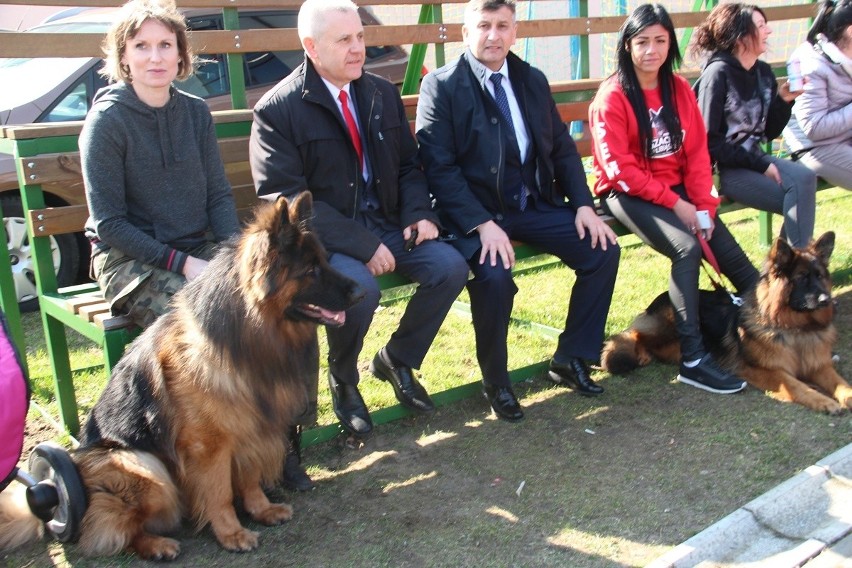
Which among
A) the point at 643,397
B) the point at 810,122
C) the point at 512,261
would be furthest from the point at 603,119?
the point at 810,122

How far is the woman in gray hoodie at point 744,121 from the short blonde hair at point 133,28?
3.05 metres

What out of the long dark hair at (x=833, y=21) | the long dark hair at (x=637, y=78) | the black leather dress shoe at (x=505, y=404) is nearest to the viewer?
the black leather dress shoe at (x=505, y=404)

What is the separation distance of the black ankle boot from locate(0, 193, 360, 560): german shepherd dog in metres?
0.37

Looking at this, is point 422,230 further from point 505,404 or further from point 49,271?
point 49,271

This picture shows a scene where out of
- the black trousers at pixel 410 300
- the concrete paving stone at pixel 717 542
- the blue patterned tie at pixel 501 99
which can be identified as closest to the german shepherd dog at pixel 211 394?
the black trousers at pixel 410 300

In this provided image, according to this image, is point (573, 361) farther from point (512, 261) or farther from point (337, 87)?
point (337, 87)

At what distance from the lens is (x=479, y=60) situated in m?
4.34

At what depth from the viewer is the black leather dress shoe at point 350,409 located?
3906mm

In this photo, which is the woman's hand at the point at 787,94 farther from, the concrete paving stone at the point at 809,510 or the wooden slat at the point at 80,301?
the wooden slat at the point at 80,301

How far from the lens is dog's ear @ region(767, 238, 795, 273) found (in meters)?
4.26

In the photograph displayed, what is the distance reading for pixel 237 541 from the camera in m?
3.19

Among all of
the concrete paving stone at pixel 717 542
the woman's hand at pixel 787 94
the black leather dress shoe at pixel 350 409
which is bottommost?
the concrete paving stone at pixel 717 542

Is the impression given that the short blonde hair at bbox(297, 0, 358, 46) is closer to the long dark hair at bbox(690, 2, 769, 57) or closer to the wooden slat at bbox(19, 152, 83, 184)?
the wooden slat at bbox(19, 152, 83, 184)

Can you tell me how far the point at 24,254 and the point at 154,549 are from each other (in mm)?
3849
